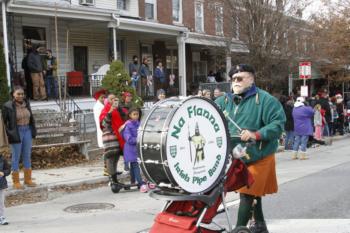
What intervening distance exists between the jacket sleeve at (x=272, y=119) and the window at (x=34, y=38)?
14.5 meters

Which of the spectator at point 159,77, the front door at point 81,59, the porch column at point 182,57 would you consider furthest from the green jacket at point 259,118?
the porch column at point 182,57

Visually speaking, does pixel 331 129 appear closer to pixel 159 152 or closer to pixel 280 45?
pixel 280 45

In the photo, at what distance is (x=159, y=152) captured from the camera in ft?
14.2

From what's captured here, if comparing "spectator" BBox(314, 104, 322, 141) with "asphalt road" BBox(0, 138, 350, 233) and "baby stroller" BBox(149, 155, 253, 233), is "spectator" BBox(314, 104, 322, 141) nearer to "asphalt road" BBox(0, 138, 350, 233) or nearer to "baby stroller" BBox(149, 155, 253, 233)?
"asphalt road" BBox(0, 138, 350, 233)

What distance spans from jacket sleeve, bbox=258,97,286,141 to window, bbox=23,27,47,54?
14460 mm

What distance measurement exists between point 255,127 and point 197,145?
3.15ft

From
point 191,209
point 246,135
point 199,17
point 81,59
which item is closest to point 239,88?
point 246,135

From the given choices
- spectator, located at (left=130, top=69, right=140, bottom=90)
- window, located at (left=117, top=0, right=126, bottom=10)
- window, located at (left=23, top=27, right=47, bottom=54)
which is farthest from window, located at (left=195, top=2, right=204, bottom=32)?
window, located at (left=23, top=27, right=47, bottom=54)

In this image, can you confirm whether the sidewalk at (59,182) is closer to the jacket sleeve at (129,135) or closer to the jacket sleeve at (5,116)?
the jacket sleeve at (5,116)

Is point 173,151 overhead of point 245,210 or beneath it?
overhead

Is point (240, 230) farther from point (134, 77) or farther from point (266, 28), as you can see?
point (266, 28)

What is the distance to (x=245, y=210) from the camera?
5211 mm

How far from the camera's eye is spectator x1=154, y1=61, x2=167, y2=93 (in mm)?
22109

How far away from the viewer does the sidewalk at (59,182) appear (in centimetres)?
956
